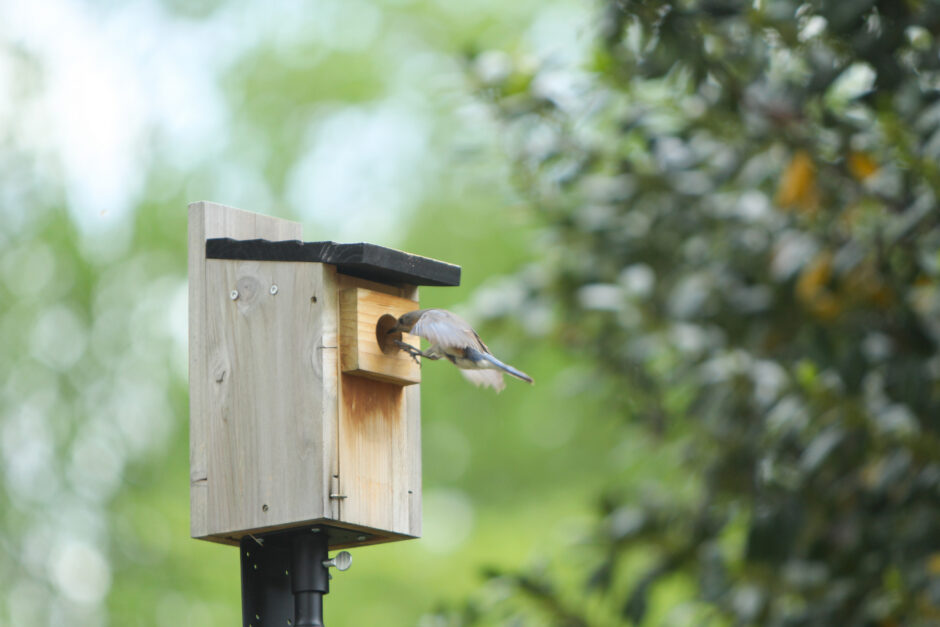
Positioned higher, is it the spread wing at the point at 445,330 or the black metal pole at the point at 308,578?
the spread wing at the point at 445,330

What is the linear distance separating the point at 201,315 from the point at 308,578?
0.63 meters

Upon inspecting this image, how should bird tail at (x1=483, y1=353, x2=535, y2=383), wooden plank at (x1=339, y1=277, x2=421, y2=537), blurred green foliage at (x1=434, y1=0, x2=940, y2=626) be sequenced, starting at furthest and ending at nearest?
blurred green foliage at (x1=434, y1=0, x2=940, y2=626) → wooden plank at (x1=339, y1=277, x2=421, y2=537) → bird tail at (x1=483, y1=353, x2=535, y2=383)

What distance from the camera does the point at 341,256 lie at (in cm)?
281

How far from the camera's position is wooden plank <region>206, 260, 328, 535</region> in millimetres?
2686

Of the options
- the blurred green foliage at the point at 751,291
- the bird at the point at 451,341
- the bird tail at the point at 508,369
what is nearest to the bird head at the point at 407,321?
the bird at the point at 451,341

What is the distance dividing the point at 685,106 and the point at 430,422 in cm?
745

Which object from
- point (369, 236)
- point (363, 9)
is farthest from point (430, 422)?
point (363, 9)

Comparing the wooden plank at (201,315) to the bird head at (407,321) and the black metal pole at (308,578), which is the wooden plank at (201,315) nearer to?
the black metal pole at (308,578)

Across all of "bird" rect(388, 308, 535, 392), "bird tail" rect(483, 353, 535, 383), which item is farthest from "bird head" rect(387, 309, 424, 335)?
"bird tail" rect(483, 353, 535, 383)

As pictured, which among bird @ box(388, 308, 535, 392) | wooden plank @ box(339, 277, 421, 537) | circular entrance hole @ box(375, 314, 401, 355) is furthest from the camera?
circular entrance hole @ box(375, 314, 401, 355)

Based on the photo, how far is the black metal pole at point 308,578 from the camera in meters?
2.65

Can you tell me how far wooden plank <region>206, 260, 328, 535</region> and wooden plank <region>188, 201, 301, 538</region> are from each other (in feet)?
0.07

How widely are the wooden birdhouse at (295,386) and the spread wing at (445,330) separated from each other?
166 mm

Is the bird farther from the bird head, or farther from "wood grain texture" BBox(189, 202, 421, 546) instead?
"wood grain texture" BBox(189, 202, 421, 546)
